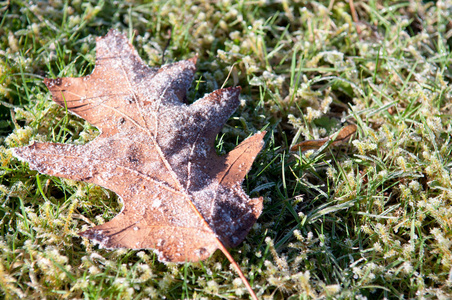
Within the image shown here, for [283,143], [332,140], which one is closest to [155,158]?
[283,143]

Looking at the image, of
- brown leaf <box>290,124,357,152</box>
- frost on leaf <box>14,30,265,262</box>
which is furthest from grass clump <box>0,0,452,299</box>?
frost on leaf <box>14,30,265,262</box>

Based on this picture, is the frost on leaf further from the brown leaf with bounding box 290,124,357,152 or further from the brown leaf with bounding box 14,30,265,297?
the brown leaf with bounding box 290,124,357,152

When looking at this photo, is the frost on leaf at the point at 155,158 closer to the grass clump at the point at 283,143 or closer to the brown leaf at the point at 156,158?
the brown leaf at the point at 156,158

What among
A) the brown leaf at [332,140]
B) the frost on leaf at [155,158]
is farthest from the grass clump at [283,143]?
the frost on leaf at [155,158]

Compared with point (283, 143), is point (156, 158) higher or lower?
higher

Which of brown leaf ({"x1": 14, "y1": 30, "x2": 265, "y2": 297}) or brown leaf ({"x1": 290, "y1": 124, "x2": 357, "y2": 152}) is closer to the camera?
brown leaf ({"x1": 14, "y1": 30, "x2": 265, "y2": 297})

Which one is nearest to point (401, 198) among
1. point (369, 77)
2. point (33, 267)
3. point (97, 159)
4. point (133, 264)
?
point (369, 77)

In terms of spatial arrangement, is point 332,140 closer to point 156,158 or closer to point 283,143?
point 283,143
